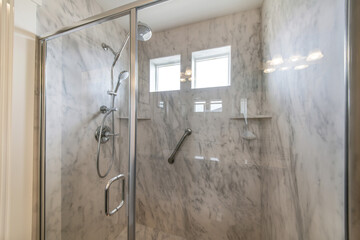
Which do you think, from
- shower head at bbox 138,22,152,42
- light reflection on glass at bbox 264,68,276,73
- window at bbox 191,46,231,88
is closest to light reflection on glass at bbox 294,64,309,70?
light reflection on glass at bbox 264,68,276,73

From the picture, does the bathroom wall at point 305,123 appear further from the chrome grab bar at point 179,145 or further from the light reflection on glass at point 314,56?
the chrome grab bar at point 179,145

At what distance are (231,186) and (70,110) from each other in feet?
4.87

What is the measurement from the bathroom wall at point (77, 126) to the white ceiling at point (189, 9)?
407 mm

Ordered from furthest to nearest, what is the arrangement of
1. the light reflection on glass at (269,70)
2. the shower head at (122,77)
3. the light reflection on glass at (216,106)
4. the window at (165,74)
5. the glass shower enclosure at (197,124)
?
the window at (165,74), the light reflection on glass at (216,106), the light reflection on glass at (269,70), the shower head at (122,77), the glass shower enclosure at (197,124)

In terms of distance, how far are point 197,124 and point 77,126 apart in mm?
1018

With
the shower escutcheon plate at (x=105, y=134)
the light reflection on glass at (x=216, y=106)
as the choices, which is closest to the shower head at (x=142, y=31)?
the shower escutcheon plate at (x=105, y=134)

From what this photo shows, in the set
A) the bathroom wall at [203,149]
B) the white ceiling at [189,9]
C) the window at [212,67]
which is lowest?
the bathroom wall at [203,149]

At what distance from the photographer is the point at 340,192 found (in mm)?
450

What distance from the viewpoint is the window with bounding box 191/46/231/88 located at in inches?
54.1

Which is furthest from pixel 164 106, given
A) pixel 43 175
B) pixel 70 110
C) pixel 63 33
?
pixel 43 175

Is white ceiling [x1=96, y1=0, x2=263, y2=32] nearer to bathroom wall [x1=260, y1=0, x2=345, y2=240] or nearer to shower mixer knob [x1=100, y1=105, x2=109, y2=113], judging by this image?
bathroom wall [x1=260, y1=0, x2=345, y2=240]

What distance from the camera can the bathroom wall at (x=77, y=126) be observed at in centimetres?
97

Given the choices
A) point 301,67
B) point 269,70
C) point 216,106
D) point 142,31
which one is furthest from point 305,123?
point 142,31

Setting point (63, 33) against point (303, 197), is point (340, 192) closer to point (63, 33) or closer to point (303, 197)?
point (303, 197)
